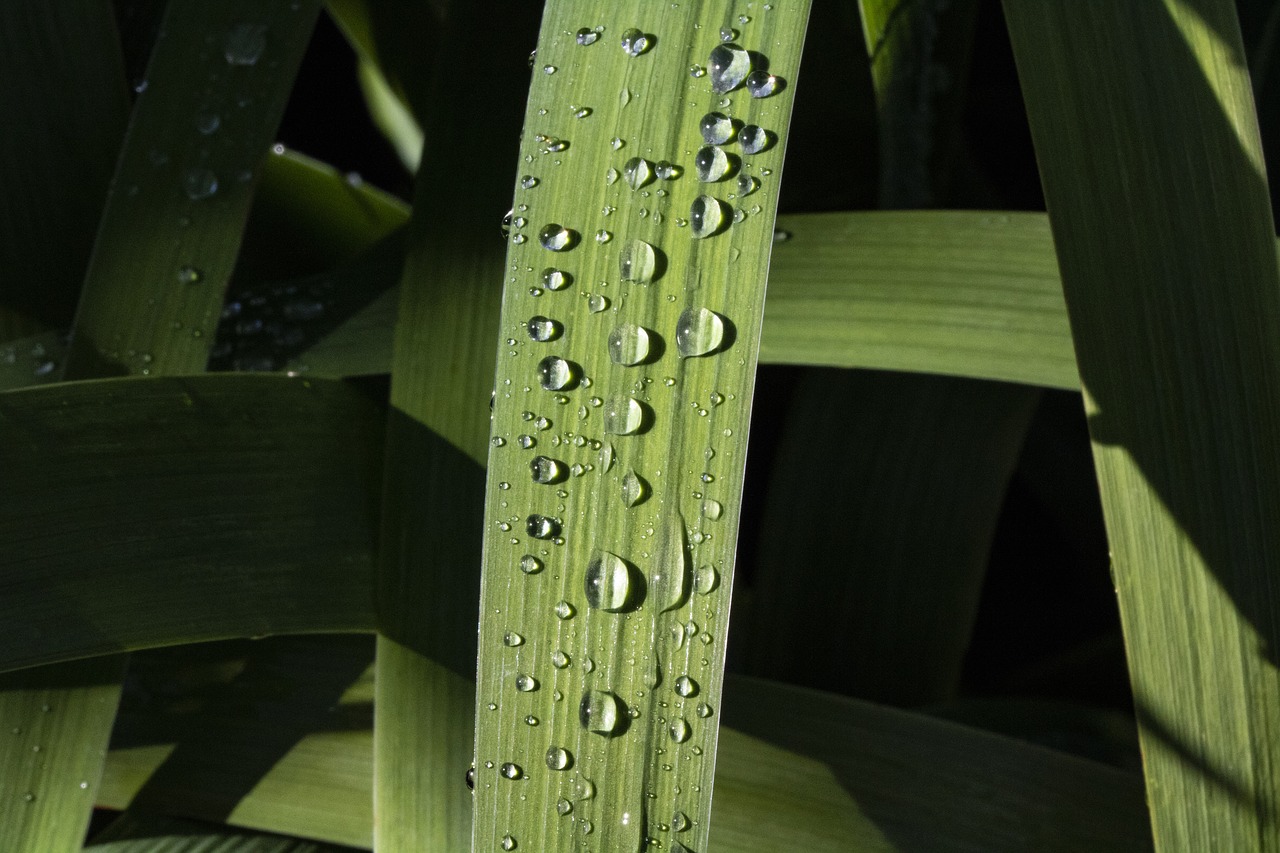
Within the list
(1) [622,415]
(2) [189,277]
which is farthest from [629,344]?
(2) [189,277]

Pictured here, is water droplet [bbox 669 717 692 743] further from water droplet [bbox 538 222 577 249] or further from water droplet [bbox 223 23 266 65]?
water droplet [bbox 223 23 266 65]

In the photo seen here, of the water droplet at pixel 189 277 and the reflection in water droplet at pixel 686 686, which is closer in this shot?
the reflection in water droplet at pixel 686 686

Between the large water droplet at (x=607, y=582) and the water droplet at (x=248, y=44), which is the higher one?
the water droplet at (x=248, y=44)

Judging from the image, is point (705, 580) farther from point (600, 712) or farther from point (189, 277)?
point (189, 277)

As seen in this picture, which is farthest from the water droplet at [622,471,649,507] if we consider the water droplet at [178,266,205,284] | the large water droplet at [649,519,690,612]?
the water droplet at [178,266,205,284]

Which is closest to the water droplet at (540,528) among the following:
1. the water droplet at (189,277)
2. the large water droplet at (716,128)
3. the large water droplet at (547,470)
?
the large water droplet at (547,470)

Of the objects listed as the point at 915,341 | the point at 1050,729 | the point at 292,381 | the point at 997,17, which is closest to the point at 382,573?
the point at 292,381

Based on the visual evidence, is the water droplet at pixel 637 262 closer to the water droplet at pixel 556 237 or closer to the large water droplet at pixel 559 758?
the water droplet at pixel 556 237
